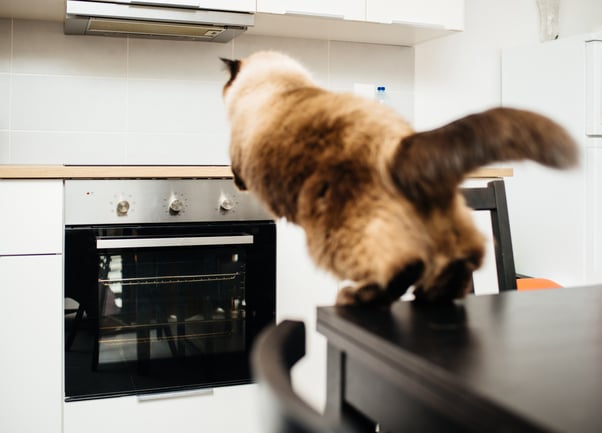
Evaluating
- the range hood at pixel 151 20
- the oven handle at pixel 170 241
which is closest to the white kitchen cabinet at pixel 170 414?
the oven handle at pixel 170 241

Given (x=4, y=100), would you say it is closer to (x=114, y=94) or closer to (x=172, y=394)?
(x=114, y=94)

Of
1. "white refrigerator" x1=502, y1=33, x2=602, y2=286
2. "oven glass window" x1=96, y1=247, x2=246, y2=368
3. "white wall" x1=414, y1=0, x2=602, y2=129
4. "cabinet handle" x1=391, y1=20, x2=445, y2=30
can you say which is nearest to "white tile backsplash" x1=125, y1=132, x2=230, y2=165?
"oven glass window" x1=96, y1=247, x2=246, y2=368

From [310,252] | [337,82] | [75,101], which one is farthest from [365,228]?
[337,82]

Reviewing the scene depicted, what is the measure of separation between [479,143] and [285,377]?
239 millimetres

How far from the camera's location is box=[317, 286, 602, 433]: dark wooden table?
422mm

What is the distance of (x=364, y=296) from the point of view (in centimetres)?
60

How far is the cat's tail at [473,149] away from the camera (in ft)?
1.61

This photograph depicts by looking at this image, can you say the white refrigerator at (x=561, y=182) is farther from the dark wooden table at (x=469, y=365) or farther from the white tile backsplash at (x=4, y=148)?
the dark wooden table at (x=469, y=365)

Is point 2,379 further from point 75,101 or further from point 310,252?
point 310,252

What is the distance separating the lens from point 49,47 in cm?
248

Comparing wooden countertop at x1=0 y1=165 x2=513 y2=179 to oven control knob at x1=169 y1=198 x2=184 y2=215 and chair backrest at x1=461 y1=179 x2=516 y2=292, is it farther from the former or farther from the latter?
chair backrest at x1=461 y1=179 x2=516 y2=292

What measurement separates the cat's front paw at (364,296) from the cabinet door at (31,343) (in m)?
1.52

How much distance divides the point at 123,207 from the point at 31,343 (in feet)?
1.54

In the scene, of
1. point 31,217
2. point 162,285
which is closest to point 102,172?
point 31,217
